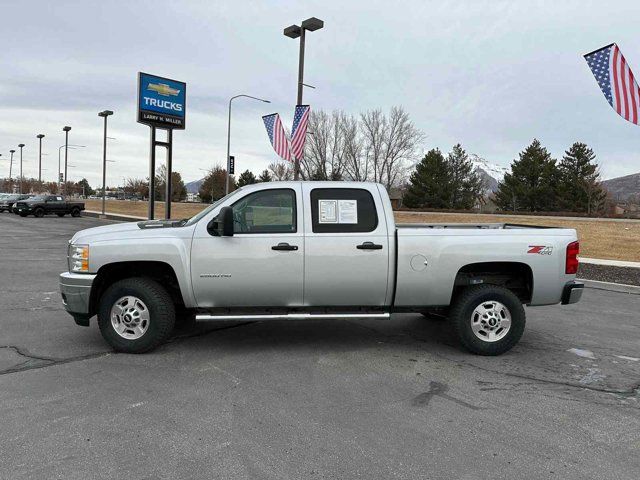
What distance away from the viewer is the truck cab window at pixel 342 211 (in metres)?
5.37

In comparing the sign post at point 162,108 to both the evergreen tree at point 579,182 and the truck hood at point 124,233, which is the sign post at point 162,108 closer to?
the truck hood at point 124,233

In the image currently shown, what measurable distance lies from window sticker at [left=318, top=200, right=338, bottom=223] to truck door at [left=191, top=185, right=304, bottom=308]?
0.25 m

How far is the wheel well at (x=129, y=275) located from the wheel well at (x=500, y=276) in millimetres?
3155

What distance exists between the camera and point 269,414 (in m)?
3.91

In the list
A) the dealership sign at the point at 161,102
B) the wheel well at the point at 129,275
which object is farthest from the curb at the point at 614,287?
the dealership sign at the point at 161,102

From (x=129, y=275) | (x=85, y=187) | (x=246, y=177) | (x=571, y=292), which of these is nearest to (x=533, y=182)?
(x=246, y=177)

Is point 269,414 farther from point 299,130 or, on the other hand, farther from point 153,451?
point 299,130

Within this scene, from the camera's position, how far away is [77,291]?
5.22m

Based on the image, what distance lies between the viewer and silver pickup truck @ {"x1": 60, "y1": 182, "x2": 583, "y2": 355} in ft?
17.1

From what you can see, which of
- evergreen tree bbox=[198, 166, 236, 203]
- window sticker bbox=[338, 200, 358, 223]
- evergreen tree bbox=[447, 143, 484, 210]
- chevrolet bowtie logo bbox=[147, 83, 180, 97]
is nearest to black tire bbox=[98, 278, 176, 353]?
window sticker bbox=[338, 200, 358, 223]

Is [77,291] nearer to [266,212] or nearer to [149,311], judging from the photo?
[149,311]

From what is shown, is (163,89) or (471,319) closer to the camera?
(471,319)

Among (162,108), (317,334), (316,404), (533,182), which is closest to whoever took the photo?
(316,404)

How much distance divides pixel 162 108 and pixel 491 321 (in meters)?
16.5
